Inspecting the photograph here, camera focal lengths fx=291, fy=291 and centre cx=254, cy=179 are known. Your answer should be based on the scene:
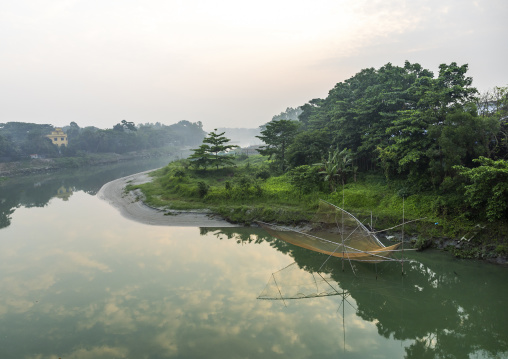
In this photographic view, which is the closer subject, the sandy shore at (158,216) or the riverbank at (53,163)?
the sandy shore at (158,216)

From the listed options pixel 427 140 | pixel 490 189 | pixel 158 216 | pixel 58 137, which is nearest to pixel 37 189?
pixel 158 216

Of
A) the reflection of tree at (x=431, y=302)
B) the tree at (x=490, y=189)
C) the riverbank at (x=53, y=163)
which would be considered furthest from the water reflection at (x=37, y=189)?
the tree at (x=490, y=189)

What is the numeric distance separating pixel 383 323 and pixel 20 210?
30.0m

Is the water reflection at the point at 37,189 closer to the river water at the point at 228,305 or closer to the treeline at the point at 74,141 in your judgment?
the treeline at the point at 74,141

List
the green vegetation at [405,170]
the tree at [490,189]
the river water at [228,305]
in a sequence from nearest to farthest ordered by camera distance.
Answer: the river water at [228,305], the tree at [490,189], the green vegetation at [405,170]

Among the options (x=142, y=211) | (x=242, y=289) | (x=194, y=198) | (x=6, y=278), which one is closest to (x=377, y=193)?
(x=242, y=289)

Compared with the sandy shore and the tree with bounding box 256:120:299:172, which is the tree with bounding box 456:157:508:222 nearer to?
the sandy shore

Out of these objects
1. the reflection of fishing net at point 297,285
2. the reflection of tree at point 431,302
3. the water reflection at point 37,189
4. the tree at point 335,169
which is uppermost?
the tree at point 335,169

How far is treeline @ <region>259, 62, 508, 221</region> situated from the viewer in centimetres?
1321

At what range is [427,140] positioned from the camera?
1548 cm

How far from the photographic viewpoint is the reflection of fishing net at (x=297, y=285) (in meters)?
10.5

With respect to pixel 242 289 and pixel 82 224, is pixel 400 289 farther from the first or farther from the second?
pixel 82 224

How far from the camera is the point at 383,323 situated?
9133 millimetres

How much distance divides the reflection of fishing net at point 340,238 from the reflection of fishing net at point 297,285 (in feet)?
3.62
